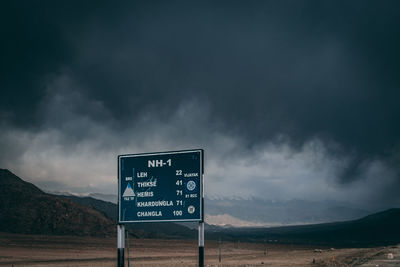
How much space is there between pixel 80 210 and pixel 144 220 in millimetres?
125735

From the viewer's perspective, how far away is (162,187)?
19906 millimetres

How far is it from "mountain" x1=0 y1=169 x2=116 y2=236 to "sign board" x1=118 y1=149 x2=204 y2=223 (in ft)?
360

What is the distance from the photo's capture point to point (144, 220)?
2017 cm

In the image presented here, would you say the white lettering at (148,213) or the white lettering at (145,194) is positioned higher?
the white lettering at (145,194)

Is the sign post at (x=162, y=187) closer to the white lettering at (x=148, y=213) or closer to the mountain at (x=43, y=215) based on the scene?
the white lettering at (x=148, y=213)

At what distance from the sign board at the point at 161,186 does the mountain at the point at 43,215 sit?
10976 centimetres

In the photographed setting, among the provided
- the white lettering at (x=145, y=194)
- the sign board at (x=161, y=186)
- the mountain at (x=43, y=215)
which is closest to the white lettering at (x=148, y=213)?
the sign board at (x=161, y=186)

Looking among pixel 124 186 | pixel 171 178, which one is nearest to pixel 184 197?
pixel 171 178

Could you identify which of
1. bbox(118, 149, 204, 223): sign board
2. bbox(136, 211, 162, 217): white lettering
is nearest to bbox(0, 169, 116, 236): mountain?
Result: bbox(118, 149, 204, 223): sign board

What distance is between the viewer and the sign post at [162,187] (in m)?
19.1

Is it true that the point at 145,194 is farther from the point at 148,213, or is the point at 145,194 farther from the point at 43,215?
the point at 43,215

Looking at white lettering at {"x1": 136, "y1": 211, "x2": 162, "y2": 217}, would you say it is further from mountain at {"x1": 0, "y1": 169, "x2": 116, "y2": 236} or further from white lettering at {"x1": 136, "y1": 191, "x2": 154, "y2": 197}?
mountain at {"x1": 0, "y1": 169, "x2": 116, "y2": 236}

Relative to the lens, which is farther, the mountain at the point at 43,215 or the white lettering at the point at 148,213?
the mountain at the point at 43,215

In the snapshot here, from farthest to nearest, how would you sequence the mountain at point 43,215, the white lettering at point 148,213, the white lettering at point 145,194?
1. the mountain at point 43,215
2. the white lettering at point 145,194
3. the white lettering at point 148,213
